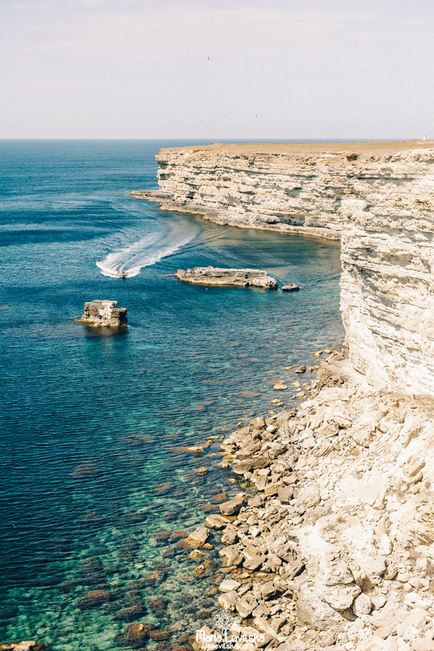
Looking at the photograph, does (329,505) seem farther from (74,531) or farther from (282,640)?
(74,531)

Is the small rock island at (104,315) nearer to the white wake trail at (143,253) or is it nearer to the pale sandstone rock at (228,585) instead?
the white wake trail at (143,253)

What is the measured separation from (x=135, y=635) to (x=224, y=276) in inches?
2300

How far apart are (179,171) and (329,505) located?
405 ft

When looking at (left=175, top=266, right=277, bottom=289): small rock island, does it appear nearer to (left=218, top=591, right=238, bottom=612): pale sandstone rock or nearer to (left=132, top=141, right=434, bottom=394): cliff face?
(left=132, top=141, right=434, bottom=394): cliff face

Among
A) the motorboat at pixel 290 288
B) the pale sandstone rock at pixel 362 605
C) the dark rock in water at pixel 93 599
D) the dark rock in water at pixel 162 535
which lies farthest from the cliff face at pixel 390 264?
the motorboat at pixel 290 288

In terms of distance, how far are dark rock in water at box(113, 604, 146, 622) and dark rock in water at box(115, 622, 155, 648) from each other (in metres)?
0.35

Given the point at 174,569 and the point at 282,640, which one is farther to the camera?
the point at 174,569

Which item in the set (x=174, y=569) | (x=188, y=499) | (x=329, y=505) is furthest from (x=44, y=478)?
(x=329, y=505)

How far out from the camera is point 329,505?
2425 cm

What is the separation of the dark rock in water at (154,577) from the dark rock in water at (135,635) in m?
2.12

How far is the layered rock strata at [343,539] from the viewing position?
61.6 ft

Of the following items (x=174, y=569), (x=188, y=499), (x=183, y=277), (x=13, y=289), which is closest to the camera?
(x=174, y=569)

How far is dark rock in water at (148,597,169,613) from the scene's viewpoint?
858 inches

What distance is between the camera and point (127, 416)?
125ft
